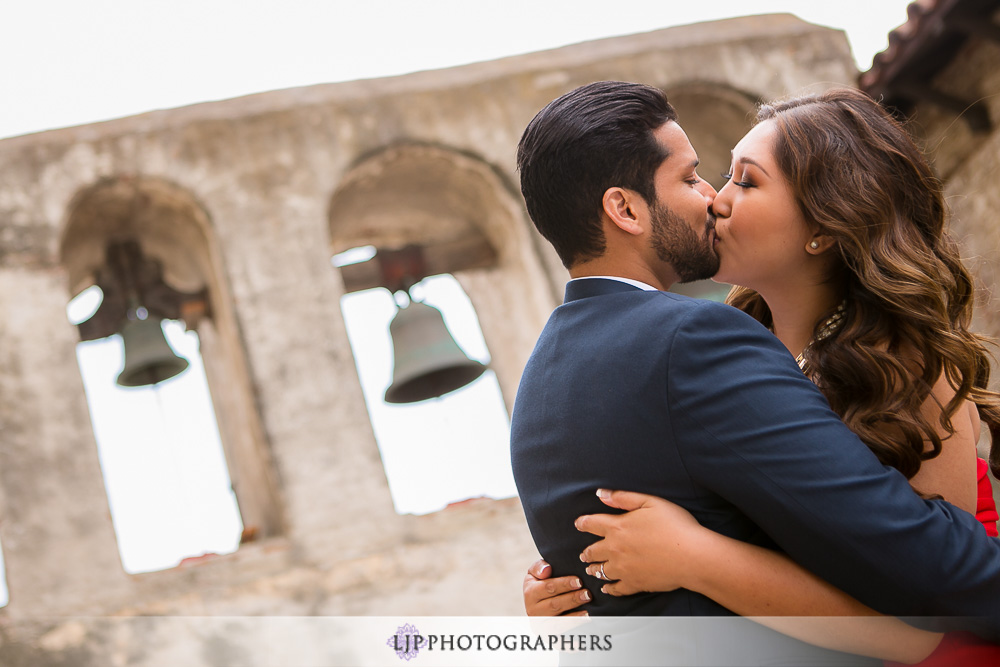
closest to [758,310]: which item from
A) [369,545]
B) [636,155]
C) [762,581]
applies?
[636,155]

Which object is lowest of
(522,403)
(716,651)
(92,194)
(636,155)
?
(716,651)

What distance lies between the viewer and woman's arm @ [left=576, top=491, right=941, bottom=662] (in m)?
1.56

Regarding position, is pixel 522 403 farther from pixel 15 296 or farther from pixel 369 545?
pixel 15 296

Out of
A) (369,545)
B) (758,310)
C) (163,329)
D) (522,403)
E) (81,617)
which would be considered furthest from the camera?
(163,329)

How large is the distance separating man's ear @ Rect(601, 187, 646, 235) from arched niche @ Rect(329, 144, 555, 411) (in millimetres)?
4069

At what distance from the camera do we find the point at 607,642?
1.72 meters

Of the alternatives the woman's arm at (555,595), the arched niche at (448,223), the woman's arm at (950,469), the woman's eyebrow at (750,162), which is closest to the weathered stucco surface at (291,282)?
the arched niche at (448,223)

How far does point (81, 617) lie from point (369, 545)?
4.93ft

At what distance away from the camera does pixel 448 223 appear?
22.5ft

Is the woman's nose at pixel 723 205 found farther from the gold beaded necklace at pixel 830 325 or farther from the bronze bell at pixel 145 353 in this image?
the bronze bell at pixel 145 353

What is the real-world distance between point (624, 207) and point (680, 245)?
13 cm

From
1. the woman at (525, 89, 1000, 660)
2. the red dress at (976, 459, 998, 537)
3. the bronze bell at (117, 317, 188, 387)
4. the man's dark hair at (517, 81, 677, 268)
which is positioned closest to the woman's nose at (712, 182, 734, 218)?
the woman at (525, 89, 1000, 660)

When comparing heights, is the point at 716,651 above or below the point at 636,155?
below

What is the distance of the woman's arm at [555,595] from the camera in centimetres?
181
